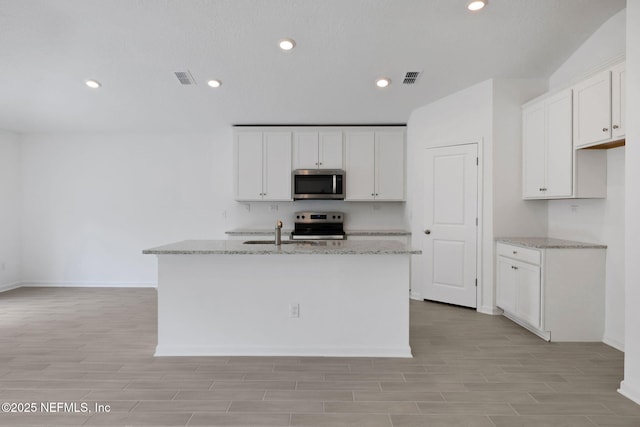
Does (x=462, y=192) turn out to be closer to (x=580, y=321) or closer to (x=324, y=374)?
(x=580, y=321)

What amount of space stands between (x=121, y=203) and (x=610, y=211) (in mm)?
6380

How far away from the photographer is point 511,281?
3.72m

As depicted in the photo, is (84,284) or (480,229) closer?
(480,229)

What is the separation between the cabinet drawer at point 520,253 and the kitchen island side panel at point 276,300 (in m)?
1.37

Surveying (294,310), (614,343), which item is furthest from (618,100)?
(294,310)

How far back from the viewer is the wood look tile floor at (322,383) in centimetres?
205

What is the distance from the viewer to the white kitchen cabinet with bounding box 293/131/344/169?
5234 mm

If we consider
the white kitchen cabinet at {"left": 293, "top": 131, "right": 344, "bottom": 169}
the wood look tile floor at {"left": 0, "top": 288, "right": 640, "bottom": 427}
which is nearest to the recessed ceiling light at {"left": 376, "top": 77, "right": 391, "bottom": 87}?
the white kitchen cabinet at {"left": 293, "top": 131, "right": 344, "bottom": 169}

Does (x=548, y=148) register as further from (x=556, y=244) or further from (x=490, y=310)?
(x=490, y=310)

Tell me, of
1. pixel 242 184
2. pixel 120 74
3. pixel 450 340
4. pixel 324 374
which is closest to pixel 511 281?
pixel 450 340

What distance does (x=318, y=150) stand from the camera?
5246mm

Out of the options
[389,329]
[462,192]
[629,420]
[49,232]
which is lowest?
[629,420]

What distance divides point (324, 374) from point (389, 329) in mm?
688

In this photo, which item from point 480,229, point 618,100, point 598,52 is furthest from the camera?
point 480,229
